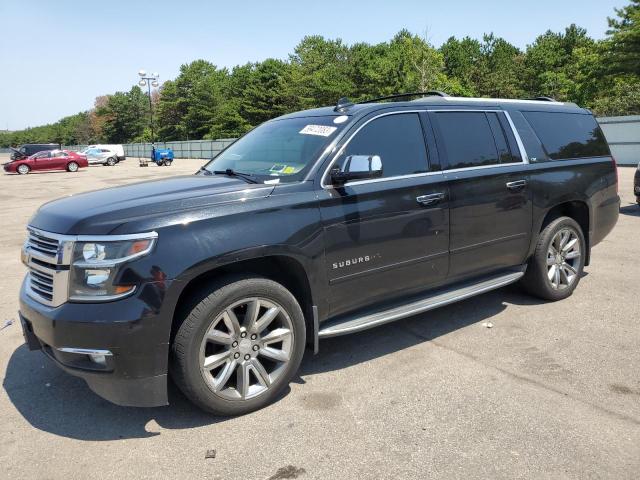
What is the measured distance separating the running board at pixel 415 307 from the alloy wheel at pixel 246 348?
338mm

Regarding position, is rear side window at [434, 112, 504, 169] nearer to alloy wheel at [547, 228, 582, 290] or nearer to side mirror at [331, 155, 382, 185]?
side mirror at [331, 155, 382, 185]

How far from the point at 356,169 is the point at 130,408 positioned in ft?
7.17

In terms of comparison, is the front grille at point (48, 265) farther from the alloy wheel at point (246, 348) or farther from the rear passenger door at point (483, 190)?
the rear passenger door at point (483, 190)

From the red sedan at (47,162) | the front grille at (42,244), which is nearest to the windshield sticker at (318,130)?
the front grille at (42,244)

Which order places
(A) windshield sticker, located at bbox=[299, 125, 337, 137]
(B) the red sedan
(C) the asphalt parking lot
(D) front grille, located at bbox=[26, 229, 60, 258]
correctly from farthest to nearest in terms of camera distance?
(B) the red sedan, (A) windshield sticker, located at bbox=[299, 125, 337, 137], (D) front grille, located at bbox=[26, 229, 60, 258], (C) the asphalt parking lot

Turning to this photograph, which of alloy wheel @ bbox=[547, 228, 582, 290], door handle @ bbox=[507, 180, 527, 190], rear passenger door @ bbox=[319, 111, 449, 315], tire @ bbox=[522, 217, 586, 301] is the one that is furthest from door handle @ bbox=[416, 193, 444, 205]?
alloy wheel @ bbox=[547, 228, 582, 290]

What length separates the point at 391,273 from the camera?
151 inches

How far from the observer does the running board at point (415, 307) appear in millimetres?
3588

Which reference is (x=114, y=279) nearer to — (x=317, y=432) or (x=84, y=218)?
(x=84, y=218)

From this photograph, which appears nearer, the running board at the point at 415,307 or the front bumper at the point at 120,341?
the front bumper at the point at 120,341

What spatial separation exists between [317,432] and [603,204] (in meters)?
4.30

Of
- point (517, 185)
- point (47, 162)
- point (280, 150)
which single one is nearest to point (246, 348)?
point (280, 150)

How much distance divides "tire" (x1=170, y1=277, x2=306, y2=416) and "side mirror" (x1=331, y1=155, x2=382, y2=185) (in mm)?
857

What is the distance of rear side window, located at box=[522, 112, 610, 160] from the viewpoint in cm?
508
